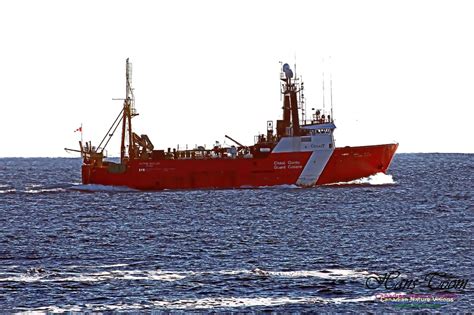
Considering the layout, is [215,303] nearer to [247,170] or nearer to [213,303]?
[213,303]

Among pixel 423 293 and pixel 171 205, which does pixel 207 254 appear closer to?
pixel 423 293

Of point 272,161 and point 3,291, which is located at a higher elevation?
point 272,161

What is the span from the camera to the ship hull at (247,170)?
291ft

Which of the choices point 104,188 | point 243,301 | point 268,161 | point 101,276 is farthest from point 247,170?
point 243,301

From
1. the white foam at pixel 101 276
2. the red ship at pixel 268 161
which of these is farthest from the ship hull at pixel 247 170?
the white foam at pixel 101 276

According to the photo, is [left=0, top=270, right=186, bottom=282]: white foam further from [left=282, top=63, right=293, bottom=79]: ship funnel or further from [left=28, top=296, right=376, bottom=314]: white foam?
[left=282, top=63, right=293, bottom=79]: ship funnel

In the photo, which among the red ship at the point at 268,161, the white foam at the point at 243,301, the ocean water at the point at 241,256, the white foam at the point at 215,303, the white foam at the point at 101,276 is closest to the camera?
the white foam at the point at 215,303

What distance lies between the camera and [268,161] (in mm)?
88938

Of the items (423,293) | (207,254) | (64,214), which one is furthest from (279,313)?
(64,214)

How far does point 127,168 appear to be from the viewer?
93.7 m

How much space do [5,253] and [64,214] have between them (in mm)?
26457

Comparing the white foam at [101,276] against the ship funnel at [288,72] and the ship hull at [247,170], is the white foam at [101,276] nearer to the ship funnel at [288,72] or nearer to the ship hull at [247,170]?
the ship hull at [247,170]

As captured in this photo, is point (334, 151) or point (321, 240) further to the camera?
point (334, 151)

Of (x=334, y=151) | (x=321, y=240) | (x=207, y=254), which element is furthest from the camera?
(x=334, y=151)
